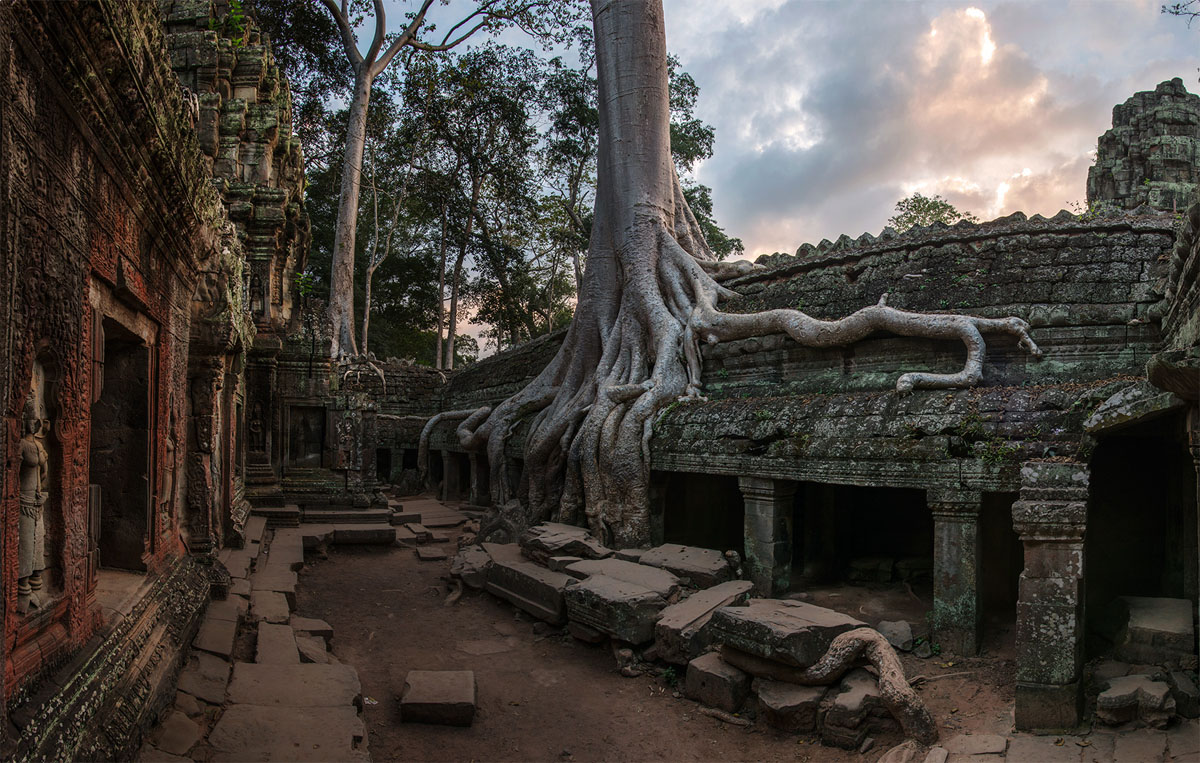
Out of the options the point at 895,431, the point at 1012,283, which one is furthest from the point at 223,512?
the point at 1012,283

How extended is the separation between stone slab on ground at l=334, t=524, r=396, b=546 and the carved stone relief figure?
771 cm

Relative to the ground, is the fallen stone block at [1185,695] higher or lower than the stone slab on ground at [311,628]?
higher

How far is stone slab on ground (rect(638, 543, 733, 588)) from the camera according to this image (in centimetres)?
658

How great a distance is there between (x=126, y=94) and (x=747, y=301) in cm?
742

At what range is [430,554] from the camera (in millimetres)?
9703

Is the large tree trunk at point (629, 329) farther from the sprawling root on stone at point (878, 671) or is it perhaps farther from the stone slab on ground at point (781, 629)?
the sprawling root on stone at point (878, 671)

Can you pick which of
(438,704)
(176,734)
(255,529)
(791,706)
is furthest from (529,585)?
(176,734)

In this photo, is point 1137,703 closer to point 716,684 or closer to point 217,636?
point 716,684

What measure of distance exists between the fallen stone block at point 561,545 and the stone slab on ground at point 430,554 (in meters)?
1.63

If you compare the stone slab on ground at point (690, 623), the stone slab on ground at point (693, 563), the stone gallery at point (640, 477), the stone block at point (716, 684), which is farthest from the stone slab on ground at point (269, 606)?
the stone slab on ground at point (693, 563)

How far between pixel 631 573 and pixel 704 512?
2442 millimetres

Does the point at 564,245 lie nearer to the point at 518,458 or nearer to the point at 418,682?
the point at 518,458

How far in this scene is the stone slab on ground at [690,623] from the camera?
5547 mm

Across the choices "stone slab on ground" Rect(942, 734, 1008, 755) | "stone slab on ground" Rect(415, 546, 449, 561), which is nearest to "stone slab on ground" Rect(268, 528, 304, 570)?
"stone slab on ground" Rect(415, 546, 449, 561)
